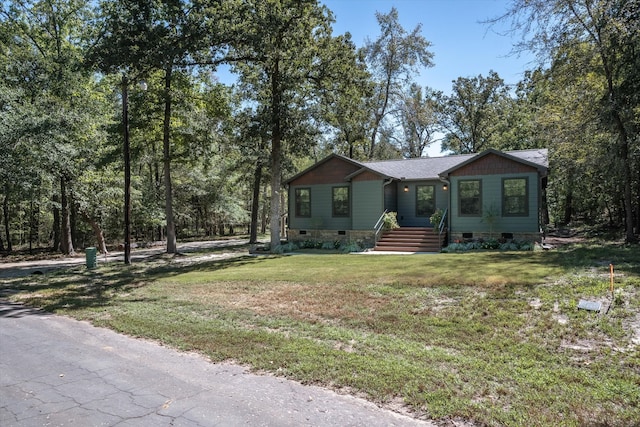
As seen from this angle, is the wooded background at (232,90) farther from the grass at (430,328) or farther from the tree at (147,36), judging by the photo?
the grass at (430,328)

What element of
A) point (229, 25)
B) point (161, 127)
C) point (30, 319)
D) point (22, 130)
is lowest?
point (30, 319)

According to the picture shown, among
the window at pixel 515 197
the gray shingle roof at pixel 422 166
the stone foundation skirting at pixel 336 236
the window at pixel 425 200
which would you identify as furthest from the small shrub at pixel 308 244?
the window at pixel 515 197

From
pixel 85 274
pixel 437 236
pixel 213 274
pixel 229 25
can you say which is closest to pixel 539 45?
pixel 437 236

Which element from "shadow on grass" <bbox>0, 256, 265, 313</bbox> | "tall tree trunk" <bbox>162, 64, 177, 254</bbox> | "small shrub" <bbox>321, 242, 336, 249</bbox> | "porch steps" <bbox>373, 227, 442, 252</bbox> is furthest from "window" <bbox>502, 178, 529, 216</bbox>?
"tall tree trunk" <bbox>162, 64, 177, 254</bbox>

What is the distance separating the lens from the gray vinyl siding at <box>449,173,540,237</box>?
1523 centimetres

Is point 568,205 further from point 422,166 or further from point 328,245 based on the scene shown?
point 328,245

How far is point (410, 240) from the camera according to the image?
17172mm

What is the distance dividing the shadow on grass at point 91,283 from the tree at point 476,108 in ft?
84.7

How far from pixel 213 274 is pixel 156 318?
5.08m

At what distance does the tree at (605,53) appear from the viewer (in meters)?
9.44

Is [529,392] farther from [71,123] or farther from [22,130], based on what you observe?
[71,123]

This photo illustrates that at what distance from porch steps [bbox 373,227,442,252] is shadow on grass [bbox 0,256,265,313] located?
238 inches

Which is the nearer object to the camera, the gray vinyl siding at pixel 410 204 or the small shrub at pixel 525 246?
the small shrub at pixel 525 246

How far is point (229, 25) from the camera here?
14.3 metres
